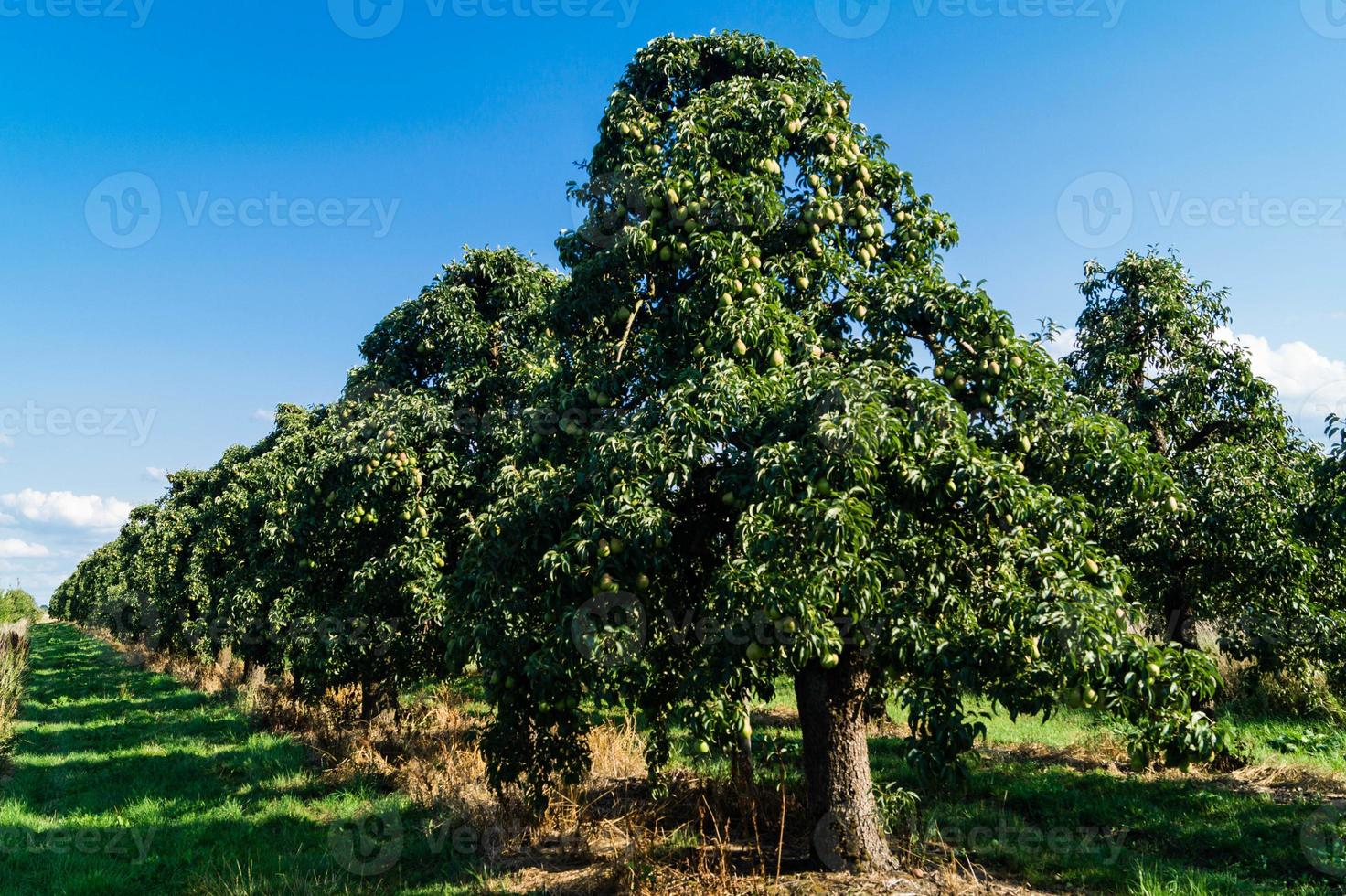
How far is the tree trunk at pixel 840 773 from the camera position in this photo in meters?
7.14

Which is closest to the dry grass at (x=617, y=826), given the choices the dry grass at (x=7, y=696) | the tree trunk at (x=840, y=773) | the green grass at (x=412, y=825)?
the tree trunk at (x=840, y=773)

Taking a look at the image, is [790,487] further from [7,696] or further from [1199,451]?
[7,696]

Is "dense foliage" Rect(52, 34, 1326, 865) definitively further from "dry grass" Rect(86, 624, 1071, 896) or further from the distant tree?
the distant tree

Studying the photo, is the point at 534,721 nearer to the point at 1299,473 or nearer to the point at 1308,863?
the point at 1308,863

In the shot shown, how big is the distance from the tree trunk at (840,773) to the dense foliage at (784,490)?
0.03 meters

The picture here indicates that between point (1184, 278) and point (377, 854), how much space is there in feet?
49.8

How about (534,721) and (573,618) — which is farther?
(534,721)

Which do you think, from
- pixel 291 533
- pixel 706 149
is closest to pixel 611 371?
pixel 706 149

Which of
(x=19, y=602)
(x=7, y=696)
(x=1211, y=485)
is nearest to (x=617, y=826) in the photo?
(x=1211, y=485)

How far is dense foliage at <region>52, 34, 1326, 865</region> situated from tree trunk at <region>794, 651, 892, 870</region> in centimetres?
3

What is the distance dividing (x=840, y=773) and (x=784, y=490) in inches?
137

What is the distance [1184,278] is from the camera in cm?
1319

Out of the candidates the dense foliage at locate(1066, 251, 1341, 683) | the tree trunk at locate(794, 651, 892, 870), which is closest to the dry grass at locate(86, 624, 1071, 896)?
the tree trunk at locate(794, 651, 892, 870)

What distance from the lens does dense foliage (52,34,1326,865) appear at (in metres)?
5.30
